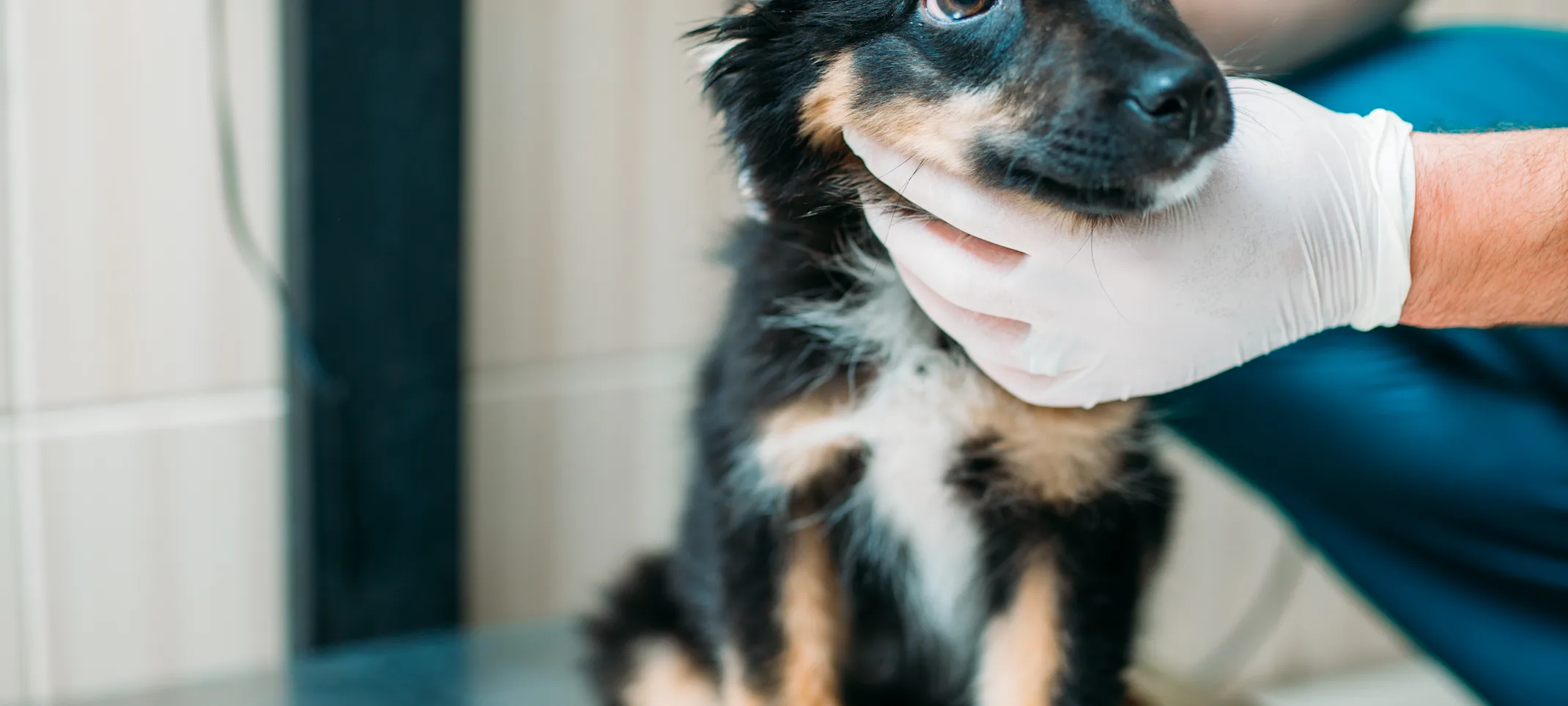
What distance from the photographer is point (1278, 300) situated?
119 centimetres

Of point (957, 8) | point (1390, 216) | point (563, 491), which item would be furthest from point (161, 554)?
point (1390, 216)

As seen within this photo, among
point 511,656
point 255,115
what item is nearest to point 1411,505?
point 511,656

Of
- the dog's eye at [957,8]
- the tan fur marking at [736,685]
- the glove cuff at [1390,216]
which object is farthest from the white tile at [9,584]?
the glove cuff at [1390,216]

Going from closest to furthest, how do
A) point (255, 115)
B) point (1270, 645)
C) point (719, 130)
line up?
point (719, 130), point (255, 115), point (1270, 645)

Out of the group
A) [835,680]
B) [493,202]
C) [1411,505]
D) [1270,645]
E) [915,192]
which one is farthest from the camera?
[1270,645]

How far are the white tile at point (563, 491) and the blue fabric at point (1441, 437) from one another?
920 mm

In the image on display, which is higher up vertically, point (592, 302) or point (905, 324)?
point (905, 324)

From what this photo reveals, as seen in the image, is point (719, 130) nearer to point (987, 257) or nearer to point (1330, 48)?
point (987, 257)

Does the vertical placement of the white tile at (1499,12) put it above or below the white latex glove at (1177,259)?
above

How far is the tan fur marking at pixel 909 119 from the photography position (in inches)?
40.3

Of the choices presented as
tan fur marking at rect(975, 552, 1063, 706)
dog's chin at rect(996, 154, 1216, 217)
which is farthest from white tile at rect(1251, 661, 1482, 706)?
dog's chin at rect(996, 154, 1216, 217)

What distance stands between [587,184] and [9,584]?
0.97 metres

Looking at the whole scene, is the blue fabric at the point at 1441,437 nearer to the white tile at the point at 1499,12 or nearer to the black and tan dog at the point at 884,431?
the black and tan dog at the point at 884,431

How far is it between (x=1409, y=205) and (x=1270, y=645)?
1.84 metres
